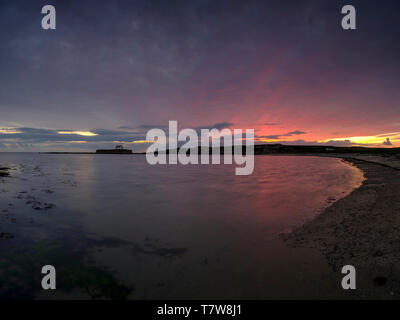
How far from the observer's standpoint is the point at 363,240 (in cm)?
653

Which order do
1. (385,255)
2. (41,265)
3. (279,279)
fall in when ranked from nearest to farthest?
(279,279), (385,255), (41,265)

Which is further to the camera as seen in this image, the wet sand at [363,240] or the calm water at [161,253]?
the calm water at [161,253]

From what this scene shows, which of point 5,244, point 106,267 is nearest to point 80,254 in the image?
point 106,267

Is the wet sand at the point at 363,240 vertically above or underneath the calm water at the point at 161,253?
above

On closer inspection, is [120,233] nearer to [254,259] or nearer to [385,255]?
[254,259]

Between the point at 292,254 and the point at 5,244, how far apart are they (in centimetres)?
997

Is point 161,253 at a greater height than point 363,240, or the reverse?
point 363,240

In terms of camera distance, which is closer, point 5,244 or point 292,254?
point 292,254

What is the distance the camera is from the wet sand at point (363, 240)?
4475 mm

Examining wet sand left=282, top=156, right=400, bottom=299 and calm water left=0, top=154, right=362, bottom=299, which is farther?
calm water left=0, top=154, right=362, bottom=299

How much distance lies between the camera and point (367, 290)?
427 centimetres

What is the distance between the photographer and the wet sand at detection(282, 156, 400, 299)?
14.7 feet
